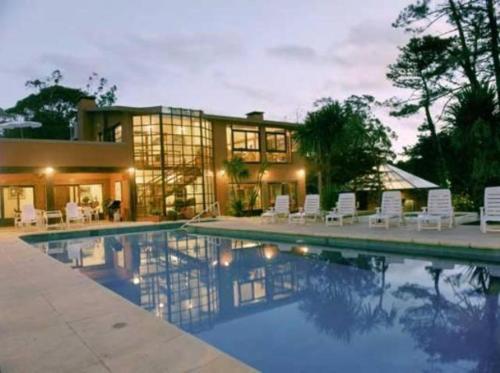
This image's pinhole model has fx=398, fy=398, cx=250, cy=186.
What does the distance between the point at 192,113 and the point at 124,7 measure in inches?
262

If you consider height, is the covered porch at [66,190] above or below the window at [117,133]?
below

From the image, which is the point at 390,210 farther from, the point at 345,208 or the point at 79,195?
the point at 79,195

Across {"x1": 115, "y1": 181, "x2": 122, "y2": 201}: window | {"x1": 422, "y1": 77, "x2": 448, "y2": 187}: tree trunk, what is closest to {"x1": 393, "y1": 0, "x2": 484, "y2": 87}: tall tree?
{"x1": 422, "y1": 77, "x2": 448, "y2": 187}: tree trunk

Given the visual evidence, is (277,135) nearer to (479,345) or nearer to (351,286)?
(351,286)

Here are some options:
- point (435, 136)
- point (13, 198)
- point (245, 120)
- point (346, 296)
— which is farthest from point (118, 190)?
point (346, 296)

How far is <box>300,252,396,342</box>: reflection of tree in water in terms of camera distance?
4.64m

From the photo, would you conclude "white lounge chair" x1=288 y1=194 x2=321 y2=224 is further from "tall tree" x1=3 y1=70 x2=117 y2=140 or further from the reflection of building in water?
"tall tree" x1=3 y1=70 x2=117 y2=140

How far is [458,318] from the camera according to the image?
462 cm

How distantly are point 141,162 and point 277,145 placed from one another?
8.13 m

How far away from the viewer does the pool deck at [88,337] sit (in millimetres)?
3018

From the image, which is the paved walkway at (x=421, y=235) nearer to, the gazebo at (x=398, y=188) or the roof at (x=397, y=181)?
the gazebo at (x=398, y=188)

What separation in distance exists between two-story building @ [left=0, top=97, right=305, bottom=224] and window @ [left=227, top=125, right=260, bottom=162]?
53mm

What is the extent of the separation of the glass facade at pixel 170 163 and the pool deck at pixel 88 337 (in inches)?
486

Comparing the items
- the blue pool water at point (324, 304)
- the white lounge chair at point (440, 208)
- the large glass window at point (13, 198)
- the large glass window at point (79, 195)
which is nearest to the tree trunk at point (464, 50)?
the white lounge chair at point (440, 208)
